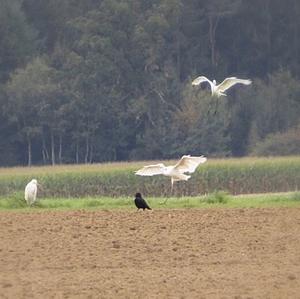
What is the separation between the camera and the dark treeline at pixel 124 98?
5128cm

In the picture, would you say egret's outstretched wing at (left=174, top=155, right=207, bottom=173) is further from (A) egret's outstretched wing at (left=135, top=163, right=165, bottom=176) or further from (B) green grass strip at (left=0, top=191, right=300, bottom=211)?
(B) green grass strip at (left=0, top=191, right=300, bottom=211)

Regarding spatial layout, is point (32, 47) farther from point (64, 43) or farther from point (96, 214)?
point (96, 214)

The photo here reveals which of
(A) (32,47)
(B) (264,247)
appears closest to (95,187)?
(B) (264,247)

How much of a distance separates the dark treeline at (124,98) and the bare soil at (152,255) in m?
31.0

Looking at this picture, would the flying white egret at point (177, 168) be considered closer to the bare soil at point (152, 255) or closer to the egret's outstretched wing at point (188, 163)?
the egret's outstretched wing at point (188, 163)

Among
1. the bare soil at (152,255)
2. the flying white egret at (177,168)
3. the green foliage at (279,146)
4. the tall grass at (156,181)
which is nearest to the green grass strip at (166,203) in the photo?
the flying white egret at (177,168)

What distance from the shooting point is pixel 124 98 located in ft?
174

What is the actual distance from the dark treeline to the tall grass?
42.5 ft

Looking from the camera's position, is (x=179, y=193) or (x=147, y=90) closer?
(x=179, y=193)

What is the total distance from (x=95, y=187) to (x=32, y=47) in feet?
71.2

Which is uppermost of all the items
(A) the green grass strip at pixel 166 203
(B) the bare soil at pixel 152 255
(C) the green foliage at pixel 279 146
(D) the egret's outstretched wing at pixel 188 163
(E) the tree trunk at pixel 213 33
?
(E) the tree trunk at pixel 213 33

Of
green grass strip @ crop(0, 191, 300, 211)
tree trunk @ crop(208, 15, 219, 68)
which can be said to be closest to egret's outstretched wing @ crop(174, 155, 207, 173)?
green grass strip @ crop(0, 191, 300, 211)

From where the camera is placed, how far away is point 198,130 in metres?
50.8

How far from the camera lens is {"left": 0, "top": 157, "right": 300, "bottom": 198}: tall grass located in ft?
110
